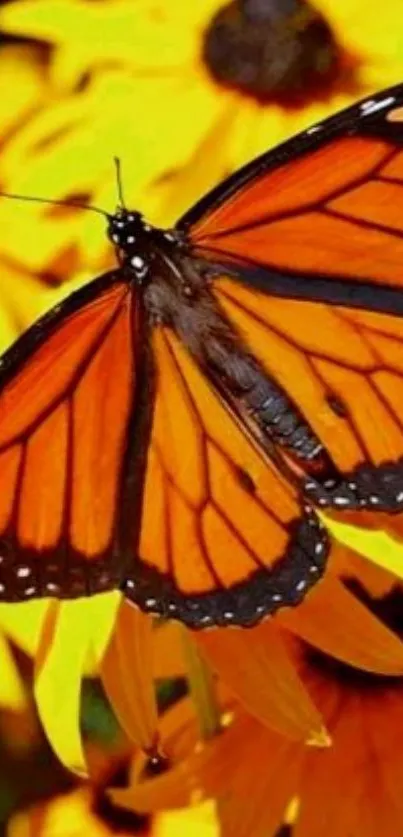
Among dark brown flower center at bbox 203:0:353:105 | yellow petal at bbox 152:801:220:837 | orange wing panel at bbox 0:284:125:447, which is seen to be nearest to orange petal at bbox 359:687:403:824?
yellow petal at bbox 152:801:220:837

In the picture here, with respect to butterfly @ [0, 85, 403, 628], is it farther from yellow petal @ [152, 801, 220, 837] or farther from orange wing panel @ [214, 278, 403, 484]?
yellow petal @ [152, 801, 220, 837]

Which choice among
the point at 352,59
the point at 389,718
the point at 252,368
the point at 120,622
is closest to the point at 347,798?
the point at 389,718

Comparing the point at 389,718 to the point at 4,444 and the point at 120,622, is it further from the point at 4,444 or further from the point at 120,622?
the point at 4,444

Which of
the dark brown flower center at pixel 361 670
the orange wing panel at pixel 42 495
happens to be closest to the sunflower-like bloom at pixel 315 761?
the dark brown flower center at pixel 361 670

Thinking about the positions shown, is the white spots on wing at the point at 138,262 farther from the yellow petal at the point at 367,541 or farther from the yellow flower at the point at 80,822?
the yellow flower at the point at 80,822

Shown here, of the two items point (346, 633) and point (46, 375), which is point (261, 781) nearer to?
point (346, 633)
